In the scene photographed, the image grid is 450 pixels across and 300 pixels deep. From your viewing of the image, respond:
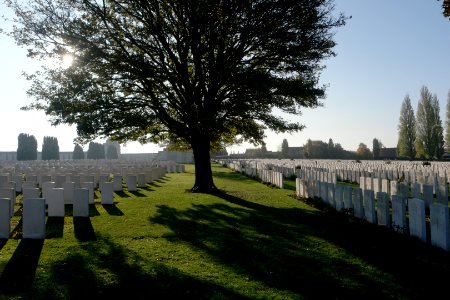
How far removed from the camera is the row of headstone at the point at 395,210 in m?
6.32

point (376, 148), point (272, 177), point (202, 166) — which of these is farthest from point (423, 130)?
point (202, 166)

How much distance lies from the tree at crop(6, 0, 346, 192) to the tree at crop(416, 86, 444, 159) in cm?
5794

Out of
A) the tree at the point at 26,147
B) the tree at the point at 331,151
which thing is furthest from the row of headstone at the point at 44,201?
the tree at the point at 331,151

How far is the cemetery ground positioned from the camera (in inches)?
183

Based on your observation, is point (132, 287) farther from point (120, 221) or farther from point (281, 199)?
point (281, 199)

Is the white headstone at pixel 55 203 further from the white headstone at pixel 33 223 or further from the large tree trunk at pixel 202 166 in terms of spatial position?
the large tree trunk at pixel 202 166

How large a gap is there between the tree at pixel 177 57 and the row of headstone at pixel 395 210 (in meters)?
4.81

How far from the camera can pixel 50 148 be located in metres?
75.9

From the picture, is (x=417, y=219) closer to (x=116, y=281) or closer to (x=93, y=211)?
(x=116, y=281)

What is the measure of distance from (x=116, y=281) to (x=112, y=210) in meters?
6.22

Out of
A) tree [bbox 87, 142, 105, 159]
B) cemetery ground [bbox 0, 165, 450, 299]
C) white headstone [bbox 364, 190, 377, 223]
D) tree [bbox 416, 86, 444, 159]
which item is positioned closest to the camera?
cemetery ground [bbox 0, 165, 450, 299]

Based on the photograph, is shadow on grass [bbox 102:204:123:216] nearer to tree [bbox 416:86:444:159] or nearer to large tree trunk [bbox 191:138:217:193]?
large tree trunk [bbox 191:138:217:193]

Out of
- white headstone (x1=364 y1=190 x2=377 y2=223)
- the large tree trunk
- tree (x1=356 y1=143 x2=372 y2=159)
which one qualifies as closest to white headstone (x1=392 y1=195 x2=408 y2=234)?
white headstone (x1=364 y1=190 x2=377 y2=223)

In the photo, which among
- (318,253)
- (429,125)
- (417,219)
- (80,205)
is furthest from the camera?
(429,125)
